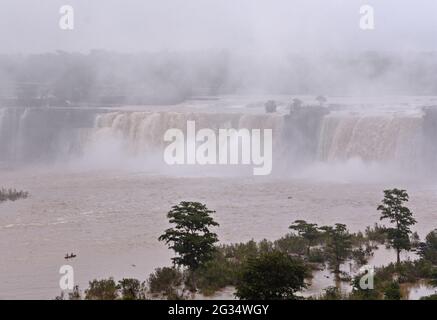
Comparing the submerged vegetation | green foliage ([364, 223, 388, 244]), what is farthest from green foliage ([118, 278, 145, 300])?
green foliage ([364, 223, 388, 244])

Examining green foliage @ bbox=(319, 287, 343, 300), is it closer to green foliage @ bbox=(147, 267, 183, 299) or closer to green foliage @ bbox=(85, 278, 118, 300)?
green foliage @ bbox=(147, 267, 183, 299)

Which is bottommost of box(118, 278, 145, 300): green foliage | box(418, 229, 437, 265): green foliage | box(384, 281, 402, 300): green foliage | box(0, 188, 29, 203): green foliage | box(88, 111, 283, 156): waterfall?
box(384, 281, 402, 300): green foliage

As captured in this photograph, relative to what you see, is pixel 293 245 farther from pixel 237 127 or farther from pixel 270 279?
pixel 237 127

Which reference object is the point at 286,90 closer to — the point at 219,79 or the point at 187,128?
the point at 219,79

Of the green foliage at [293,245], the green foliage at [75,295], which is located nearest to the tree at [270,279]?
the green foliage at [75,295]

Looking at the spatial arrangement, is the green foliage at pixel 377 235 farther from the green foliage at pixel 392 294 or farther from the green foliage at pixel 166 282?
the green foliage at pixel 166 282

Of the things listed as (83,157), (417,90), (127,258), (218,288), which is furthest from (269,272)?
(417,90)

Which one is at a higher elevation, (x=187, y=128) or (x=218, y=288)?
(x=187, y=128)
